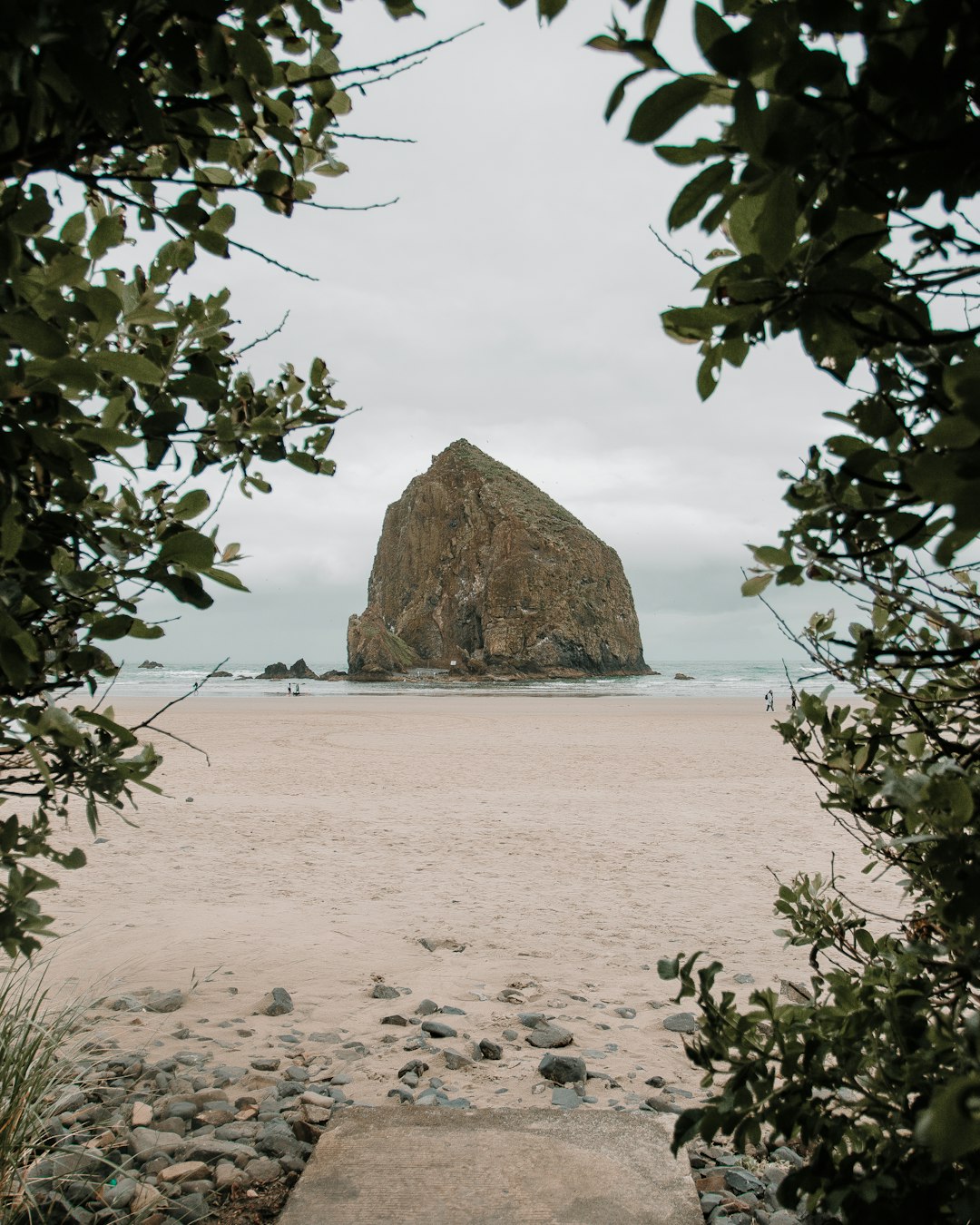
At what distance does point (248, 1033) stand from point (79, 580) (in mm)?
3141

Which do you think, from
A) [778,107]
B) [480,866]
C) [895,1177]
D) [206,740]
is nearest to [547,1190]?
[895,1177]

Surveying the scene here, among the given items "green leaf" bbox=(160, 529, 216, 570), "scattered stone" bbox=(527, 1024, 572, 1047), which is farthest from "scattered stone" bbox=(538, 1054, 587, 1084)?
"green leaf" bbox=(160, 529, 216, 570)

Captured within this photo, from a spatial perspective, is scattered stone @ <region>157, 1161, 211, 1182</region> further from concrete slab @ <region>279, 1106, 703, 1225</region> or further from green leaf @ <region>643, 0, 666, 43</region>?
green leaf @ <region>643, 0, 666, 43</region>

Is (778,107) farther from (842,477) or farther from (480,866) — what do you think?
(480,866)

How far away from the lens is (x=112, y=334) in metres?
1.74

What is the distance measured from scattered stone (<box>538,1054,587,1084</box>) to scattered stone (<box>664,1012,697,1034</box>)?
0.68 m

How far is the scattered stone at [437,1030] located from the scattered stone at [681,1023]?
1051mm

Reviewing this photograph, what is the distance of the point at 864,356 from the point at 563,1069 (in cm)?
318

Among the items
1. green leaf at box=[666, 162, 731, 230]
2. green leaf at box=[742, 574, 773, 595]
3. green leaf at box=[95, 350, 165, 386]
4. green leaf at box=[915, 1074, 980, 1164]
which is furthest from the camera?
green leaf at box=[742, 574, 773, 595]

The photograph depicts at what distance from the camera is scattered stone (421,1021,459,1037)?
3.92 meters

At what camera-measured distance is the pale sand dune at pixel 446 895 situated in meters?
4.09

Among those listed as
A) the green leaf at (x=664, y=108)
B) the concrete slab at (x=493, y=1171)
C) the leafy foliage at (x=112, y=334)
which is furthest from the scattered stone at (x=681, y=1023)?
the green leaf at (x=664, y=108)

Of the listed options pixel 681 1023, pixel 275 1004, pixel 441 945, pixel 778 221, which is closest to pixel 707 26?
pixel 778 221

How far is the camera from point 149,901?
6230 millimetres
